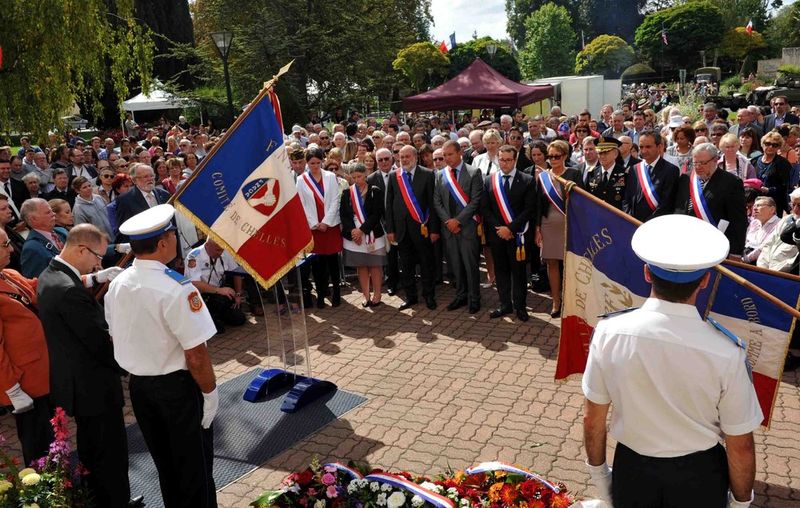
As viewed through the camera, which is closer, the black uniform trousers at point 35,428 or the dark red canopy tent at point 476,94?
the black uniform trousers at point 35,428

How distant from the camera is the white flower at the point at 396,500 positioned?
11.3 feet

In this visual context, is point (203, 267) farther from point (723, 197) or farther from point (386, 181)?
point (723, 197)

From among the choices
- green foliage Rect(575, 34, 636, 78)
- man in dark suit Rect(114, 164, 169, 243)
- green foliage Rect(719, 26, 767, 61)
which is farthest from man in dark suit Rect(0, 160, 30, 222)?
green foliage Rect(719, 26, 767, 61)

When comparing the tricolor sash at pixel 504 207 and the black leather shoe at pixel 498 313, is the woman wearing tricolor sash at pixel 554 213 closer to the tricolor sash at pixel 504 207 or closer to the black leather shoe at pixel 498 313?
the tricolor sash at pixel 504 207

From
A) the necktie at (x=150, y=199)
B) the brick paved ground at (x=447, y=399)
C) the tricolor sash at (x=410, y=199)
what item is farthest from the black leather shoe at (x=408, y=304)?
the necktie at (x=150, y=199)

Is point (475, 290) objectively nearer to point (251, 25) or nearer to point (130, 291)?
point (130, 291)

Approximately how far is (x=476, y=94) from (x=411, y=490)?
13.9 meters

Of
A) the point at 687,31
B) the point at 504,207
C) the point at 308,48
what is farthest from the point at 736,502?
the point at 687,31

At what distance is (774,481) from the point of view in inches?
170

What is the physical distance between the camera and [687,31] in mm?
66375

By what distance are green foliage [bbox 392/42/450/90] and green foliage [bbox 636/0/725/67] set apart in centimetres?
3394

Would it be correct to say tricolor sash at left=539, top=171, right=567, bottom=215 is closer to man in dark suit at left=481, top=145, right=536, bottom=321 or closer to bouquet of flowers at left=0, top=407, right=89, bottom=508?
man in dark suit at left=481, top=145, right=536, bottom=321

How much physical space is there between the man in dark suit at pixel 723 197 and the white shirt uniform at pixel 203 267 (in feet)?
16.7

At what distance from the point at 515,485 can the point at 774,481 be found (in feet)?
6.81
